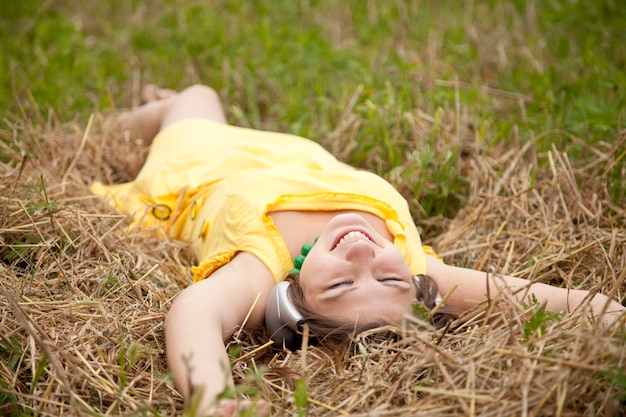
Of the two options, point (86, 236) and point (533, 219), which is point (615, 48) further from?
point (86, 236)

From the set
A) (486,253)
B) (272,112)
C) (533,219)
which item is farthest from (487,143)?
(272,112)

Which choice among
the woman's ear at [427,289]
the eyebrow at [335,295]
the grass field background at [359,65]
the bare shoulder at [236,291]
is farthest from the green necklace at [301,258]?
the grass field background at [359,65]

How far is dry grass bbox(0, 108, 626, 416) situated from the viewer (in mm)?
1993

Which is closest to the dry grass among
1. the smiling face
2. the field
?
the field

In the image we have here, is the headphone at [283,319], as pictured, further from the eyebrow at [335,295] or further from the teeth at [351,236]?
the teeth at [351,236]

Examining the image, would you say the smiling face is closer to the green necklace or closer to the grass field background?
the green necklace

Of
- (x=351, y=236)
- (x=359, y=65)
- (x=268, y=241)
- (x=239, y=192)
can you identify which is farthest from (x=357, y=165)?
(x=351, y=236)

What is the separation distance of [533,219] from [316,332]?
141cm

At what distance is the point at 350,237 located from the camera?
8.43 ft

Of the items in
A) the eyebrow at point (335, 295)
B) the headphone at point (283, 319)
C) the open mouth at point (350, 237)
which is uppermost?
the open mouth at point (350, 237)

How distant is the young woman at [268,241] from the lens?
7.59 feet

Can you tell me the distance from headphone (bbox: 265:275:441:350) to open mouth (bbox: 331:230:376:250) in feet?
0.82

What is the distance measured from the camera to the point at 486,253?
3.04m

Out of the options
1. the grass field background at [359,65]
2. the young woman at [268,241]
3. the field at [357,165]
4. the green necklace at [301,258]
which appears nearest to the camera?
the field at [357,165]
